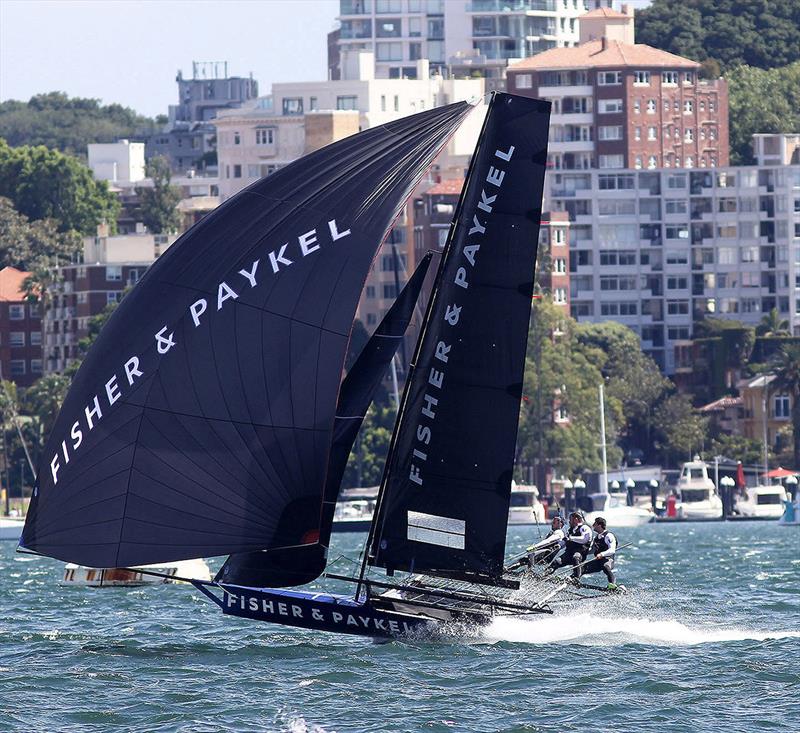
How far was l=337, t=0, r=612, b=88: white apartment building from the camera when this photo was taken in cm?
16100

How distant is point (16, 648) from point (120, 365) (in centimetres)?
544

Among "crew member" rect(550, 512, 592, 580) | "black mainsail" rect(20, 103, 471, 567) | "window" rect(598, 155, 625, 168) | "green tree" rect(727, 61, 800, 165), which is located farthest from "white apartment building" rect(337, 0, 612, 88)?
"black mainsail" rect(20, 103, 471, 567)

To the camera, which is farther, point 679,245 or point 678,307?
point 679,245

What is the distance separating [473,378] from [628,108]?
109165 mm

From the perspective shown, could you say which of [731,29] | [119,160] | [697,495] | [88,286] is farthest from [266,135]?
[697,495]

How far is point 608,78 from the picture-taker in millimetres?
132000

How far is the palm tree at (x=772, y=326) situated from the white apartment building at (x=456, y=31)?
39.5 metres

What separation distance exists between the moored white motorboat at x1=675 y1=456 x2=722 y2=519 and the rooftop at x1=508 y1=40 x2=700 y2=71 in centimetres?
3970

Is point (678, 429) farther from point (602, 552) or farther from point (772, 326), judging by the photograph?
point (602, 552)

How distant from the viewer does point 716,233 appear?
4988 inches

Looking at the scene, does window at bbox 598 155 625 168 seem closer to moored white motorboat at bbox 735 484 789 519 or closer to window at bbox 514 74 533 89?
window at bbox 514 74 533 89

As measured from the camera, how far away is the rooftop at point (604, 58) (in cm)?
13200

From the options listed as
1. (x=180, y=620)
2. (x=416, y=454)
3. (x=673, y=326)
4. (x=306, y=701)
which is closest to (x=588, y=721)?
(x=306, y=701)

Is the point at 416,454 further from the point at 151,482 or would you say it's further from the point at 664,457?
the point at 664,457
